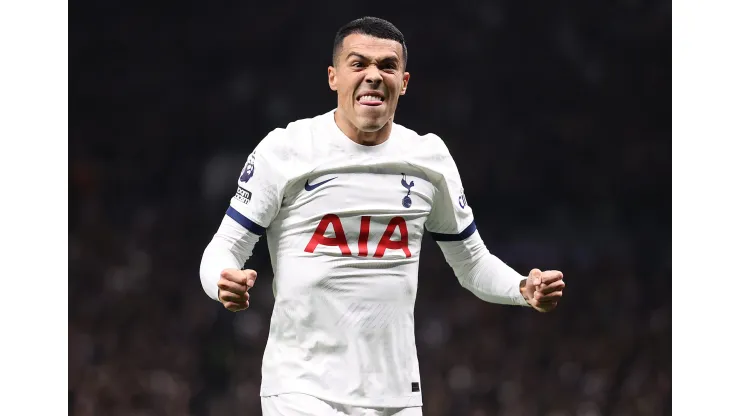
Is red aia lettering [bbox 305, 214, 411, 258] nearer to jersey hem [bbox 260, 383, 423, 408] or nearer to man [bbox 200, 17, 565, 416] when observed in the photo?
man [bbox 200, 17, 565, 416]

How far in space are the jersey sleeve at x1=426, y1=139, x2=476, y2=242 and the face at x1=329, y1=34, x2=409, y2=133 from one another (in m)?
0.23

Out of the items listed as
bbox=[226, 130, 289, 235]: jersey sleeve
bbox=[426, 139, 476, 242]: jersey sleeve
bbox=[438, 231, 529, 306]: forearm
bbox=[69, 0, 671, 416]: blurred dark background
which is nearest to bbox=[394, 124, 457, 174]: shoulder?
bbox=[426, 139, 476, 242]: jersey sleeve

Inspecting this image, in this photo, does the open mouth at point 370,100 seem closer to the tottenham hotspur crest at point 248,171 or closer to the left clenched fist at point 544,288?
the tottenham hotspur crest at point 248,171

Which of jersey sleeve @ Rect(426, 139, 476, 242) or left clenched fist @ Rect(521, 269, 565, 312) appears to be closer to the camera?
left clenched fist @ Rect(521, 269, 565, 312)

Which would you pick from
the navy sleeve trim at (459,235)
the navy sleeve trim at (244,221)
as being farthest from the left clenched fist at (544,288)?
the navy sleeve trim at (244,221)

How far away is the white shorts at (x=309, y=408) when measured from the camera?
105 inches

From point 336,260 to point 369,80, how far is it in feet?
1.53

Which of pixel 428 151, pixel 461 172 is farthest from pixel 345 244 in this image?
pixel 461 172

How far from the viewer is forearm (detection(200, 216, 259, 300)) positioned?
2662 millimetres

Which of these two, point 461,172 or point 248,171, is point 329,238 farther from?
point 461,172

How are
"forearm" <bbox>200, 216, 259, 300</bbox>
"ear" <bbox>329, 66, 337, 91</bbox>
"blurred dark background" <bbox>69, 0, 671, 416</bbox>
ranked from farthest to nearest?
1. "blurred dark background" <bbox>69, 0, 671, 416</bbox>
2. "ear" <bbox>329, 66, 337, 91</bbox>
3. "forearm" <bbox>200, 216, 259, 300</bbox>

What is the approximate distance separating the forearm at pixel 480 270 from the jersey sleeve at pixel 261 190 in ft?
1.82

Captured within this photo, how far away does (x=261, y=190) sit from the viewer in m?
2.75
